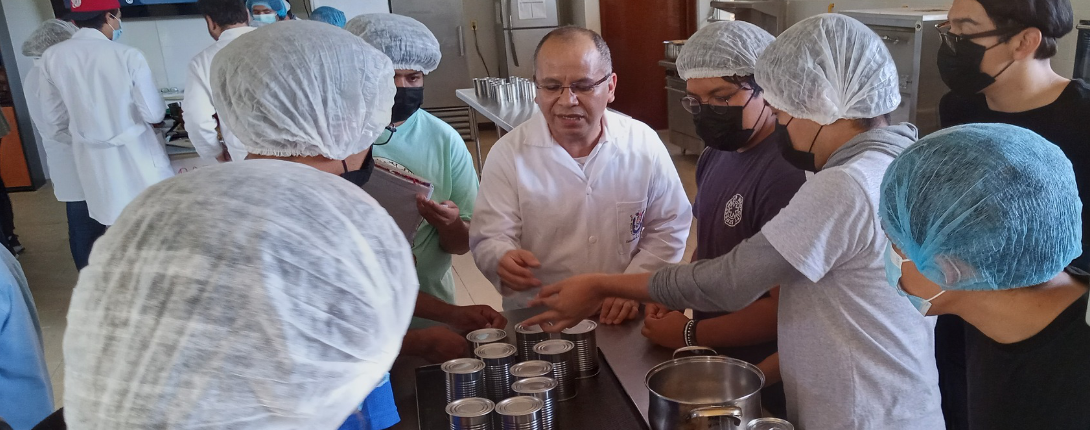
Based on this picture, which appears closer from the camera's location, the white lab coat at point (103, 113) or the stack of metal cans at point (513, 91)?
the white lab coat at point (103, 113)

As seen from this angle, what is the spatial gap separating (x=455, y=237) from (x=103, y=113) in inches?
105

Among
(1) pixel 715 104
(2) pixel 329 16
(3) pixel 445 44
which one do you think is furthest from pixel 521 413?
(3) pixel 445 44

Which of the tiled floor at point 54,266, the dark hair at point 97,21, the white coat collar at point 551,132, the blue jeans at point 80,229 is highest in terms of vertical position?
the dark hair at point 97,21

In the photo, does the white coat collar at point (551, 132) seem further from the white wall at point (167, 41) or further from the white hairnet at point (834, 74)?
the white wall at point (167, 41)

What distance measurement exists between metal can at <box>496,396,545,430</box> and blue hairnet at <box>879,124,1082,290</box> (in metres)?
0.58

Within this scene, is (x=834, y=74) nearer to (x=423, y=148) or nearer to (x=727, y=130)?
(x=727, y=130)

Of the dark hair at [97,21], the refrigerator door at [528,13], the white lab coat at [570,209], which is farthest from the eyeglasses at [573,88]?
the refrigerator door at [528,13]

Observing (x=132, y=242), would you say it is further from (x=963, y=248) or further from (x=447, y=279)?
(x=447, y=279)

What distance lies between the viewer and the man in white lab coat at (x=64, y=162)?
386 cm

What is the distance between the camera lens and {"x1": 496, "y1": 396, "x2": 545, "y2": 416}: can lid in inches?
42.8

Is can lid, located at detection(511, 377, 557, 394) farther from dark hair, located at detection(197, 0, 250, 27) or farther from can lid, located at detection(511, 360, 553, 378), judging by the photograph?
dark hair, located at detection(197, 0, 250, 27)

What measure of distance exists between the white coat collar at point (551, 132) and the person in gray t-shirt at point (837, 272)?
0.58 meters

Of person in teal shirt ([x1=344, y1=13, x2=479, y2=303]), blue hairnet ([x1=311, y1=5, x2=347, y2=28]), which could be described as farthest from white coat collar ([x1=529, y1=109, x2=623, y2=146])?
blue hairnet ([x1=311, y1=5, x2=347, y2=28])

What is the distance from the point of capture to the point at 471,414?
109 cm
